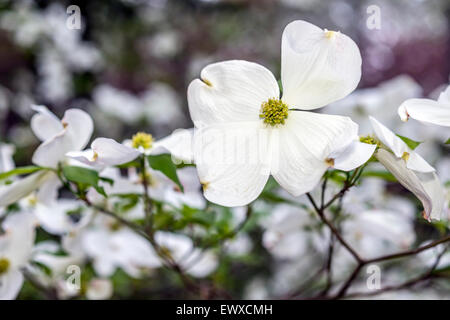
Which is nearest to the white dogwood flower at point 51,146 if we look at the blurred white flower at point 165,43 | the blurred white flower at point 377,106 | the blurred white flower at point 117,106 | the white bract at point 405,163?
the white bract at point 405,163

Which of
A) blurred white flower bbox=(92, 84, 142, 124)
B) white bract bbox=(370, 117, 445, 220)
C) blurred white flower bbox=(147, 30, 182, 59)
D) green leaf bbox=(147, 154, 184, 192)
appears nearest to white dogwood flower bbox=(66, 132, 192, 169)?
green leaf bbox=(147, 154, 184, 192)

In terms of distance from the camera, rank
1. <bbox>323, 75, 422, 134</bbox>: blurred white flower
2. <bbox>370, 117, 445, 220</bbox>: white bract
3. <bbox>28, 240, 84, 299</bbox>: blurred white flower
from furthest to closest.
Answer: <bbox>323, 75, 422, 134</bbox>: blurred white flower < <bbox>28, 240, 84, 299</bbox>: blurred white flower < <bbox>370, 117, 445, 220</bbox>: white bract

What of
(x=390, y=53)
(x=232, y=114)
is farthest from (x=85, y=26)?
(x=390, y=53)

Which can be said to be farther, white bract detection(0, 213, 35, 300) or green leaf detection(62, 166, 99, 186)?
white bract detection(0, 213, 35, 300)

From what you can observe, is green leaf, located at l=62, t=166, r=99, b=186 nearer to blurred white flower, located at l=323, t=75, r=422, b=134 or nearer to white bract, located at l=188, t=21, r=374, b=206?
white bract, located at l=188, t=21, r=374, b=206

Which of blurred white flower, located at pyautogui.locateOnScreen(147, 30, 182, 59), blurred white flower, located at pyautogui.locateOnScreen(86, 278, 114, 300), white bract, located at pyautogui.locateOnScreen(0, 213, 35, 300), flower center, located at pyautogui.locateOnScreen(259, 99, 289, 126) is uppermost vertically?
blurred white flower, located at pyautogui.locateOnScreen(147, 30, 182, 59)

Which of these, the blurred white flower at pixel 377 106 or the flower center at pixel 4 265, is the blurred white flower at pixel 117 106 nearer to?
the blurred white flower at pixel 377 106

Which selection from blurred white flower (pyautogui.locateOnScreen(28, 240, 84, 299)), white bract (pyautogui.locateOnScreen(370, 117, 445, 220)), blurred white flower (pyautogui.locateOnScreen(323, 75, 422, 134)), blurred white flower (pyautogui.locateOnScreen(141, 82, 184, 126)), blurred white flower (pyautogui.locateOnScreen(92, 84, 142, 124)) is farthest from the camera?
blurred white flower (pyautogui.locateOnScreen(141, 82, 184, 126))
